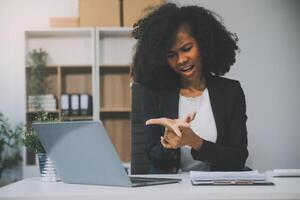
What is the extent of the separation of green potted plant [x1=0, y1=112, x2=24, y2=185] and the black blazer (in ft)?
6.63

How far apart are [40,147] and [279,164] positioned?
1468 mm

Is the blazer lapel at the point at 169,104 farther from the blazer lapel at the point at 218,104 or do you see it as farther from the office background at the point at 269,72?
the office background at the point at 269,72

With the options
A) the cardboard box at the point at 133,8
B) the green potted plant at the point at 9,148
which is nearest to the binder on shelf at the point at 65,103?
the green potted plant at the point at 9,148

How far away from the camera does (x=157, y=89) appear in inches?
64.6

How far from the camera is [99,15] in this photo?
3283 millimetres

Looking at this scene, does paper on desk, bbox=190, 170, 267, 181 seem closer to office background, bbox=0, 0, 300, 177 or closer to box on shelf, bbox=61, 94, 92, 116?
office background, bbox=0, 0, 300, 177

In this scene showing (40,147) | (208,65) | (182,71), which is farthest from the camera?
(208,65)

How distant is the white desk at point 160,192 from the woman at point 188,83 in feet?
1.67

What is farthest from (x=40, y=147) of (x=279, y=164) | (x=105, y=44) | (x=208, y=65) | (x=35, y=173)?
(x=105, y=44)

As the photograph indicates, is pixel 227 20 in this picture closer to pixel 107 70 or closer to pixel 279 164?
pixel 279 164

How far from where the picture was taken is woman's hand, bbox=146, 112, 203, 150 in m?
1.04

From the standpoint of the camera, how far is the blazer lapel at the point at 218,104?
1547mm

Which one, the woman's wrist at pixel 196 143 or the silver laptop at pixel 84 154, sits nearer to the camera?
the silver laptop at pixel 84 154

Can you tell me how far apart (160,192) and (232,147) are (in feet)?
2.15
